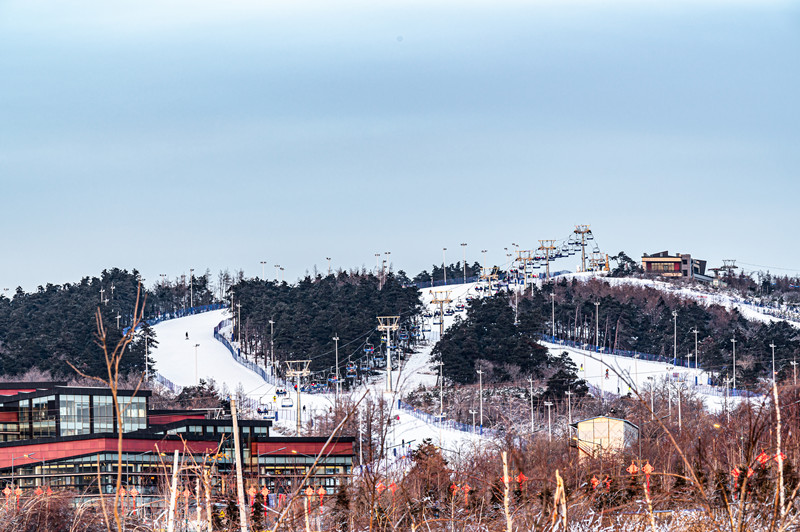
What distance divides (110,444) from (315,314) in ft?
201

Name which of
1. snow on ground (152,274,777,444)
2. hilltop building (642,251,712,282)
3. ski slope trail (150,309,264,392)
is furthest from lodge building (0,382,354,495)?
hilltop building (642,251,712,282)

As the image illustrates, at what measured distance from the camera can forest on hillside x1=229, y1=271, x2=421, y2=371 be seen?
103938 mm

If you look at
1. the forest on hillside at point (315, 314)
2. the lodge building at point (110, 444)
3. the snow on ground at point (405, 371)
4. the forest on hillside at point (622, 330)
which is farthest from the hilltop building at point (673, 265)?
the lodge building at point (110, 444)

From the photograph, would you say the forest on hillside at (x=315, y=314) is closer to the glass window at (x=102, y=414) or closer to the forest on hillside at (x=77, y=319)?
the forest on hillside at (x=77, y=319)

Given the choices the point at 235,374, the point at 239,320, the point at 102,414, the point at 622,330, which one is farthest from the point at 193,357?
A: the point at 102,414

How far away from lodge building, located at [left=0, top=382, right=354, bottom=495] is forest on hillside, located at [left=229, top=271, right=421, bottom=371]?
3469cm

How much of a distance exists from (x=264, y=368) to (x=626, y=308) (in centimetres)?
3820

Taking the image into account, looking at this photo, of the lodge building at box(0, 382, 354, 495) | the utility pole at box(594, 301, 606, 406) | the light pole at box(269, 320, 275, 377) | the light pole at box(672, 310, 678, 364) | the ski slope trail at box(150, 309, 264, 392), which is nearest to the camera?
the lodge building at box(0, 382, 354, 495)

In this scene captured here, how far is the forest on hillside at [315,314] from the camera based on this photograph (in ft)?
341

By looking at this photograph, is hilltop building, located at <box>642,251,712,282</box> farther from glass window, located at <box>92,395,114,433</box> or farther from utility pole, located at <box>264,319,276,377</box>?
glass window, located at <box>92,395,114,433</box>

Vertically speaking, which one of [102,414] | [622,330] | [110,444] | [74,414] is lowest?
[110,444]

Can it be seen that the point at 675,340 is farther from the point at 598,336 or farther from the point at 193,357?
the point at 193,357

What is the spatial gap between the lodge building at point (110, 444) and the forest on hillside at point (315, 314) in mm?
34692

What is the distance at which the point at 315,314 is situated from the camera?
119125 millimetres
